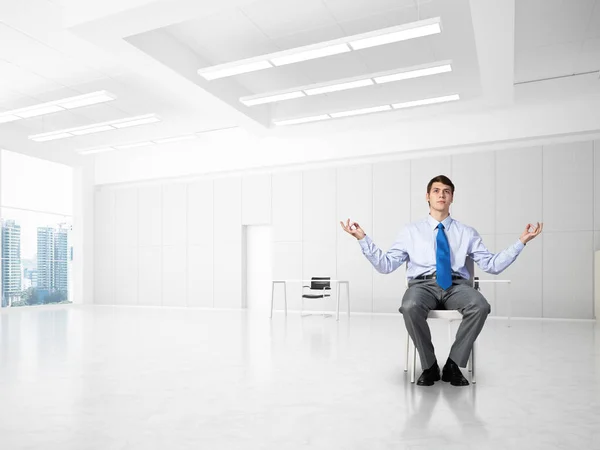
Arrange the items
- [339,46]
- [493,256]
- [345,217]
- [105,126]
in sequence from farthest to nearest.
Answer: [345,217] → [105,126] → [339,46] → [493,256]

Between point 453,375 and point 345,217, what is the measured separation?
6.65 metres

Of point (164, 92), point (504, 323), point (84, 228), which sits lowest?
point (504, 323)

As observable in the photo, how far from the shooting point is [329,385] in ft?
11.0

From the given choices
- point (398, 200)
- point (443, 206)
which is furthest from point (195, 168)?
point (443, 206)

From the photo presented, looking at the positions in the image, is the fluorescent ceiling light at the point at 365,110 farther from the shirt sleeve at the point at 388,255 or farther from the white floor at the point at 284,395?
the shirt sleeve at the point at 388,255

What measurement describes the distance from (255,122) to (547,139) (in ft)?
16.7

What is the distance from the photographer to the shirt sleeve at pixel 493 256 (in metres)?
3.40

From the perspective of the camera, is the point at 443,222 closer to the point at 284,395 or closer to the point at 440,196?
the point at 440,196

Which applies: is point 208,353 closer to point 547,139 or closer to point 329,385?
point 329,385

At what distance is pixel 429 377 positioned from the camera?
3332 millimetres

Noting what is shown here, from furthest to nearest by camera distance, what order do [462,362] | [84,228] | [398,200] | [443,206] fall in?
[84,228]
[398,200]
[443,206]
[462,362]

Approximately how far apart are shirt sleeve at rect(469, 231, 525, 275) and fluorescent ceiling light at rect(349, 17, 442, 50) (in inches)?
93.8

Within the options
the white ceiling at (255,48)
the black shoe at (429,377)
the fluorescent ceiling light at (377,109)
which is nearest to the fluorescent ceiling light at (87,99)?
the white ceiling at (255,48)

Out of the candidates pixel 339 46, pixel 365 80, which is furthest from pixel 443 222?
pixel 365 80
